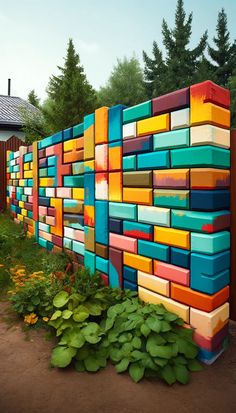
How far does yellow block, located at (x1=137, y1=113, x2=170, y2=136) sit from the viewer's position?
7.72 ft

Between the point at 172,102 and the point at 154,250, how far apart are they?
117 cm

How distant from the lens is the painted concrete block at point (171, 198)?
2230 mm

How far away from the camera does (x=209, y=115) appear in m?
2.05

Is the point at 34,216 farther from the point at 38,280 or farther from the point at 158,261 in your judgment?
the point at 158,261

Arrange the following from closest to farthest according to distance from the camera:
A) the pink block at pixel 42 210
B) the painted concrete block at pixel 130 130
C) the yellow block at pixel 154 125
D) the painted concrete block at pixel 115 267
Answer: the yellow block at pixel 154 125 → the painted concrete block at pixel 130 130 → the painted concrete block at pixel 115 267 → the pink block at pixel 42 210

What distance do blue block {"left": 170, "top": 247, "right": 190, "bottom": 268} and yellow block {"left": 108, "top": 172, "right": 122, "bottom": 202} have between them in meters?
0.79

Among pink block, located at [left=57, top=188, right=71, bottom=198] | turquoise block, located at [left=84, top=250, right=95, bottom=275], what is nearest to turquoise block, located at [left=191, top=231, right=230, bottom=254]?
turquoise block, located at [left=84, top=250, right=95, bottom=275]

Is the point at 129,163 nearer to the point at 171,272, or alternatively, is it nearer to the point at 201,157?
the point at 201,157

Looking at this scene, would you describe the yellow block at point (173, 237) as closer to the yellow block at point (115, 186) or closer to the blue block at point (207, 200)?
the blue block at point (207, 200)

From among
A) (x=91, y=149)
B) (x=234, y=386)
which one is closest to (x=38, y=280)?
(x=91, y=149)

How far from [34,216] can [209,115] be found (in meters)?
3.69

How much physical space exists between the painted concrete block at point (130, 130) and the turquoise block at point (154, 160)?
22 cm

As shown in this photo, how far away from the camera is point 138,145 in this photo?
260 cm

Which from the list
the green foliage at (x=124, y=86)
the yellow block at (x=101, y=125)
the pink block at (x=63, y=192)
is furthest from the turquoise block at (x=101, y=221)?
the green foliage at (x=124, y=86)
